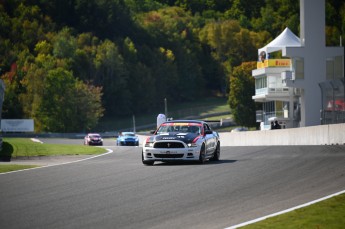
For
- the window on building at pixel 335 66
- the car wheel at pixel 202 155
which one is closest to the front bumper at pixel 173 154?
the car wheel at pixel 202 155

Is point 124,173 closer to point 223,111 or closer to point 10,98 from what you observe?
point 10,98

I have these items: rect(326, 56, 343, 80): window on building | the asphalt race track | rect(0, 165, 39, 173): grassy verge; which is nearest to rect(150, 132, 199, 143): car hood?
the asphalt race track

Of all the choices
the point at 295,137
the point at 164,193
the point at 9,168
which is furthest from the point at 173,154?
the point at 295,137

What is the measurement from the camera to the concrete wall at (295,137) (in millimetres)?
41781

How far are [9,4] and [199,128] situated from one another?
6110 inches

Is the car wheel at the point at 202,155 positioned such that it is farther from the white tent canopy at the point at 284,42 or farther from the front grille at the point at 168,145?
the white tent canopy at the point at 284,42

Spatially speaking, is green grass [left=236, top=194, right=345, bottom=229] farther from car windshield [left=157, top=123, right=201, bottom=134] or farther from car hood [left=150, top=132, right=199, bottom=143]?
car windshield [left=157, top=123, right=201, bottom=134]

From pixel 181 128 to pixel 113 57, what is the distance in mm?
123066

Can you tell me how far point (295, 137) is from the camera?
154 ft

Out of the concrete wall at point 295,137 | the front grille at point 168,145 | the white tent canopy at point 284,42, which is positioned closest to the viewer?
the front grille at point 168,145

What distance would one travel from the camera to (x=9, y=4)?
594 feet

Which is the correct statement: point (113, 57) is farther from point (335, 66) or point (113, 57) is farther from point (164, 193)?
→ point (164, 193)

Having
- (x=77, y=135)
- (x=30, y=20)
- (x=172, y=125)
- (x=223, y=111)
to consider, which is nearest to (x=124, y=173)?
(x=172, y=125)

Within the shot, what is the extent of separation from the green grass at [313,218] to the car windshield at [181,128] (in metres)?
13.5
